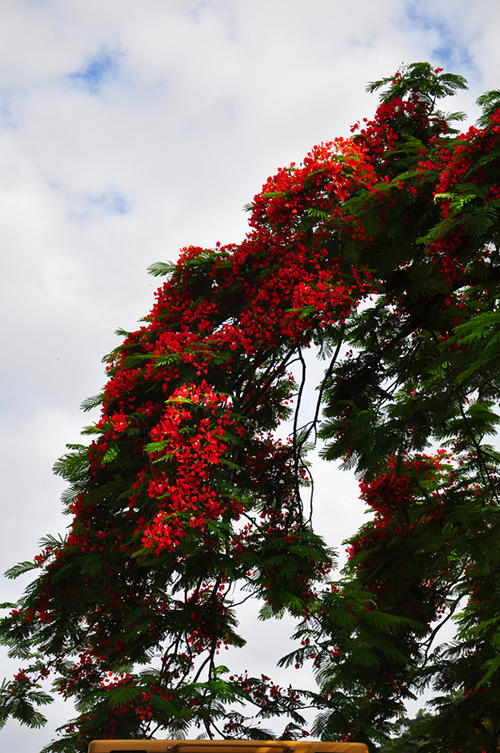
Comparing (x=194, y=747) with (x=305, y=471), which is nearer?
(x=194, y=747)

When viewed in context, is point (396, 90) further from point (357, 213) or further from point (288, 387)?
point (288, 387)

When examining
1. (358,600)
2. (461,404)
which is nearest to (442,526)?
(461,404)

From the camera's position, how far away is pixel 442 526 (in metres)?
9.99

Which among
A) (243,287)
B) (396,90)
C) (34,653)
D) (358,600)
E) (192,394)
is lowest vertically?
Result: (358,600)

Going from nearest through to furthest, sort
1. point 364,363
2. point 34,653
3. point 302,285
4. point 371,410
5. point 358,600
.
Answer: point 358,600, point 302,285, point 371,410, point 34,653, point 364,363

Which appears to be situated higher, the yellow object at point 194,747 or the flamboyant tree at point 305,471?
the flamboyant tree at point 305,471

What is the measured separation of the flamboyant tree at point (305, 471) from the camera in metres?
7.80

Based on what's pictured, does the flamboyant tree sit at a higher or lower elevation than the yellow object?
higher

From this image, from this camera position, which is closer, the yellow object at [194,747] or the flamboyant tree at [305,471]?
the yellow object at [194,747]

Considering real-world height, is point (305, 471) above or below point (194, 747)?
above

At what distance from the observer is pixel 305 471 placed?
36.2ft

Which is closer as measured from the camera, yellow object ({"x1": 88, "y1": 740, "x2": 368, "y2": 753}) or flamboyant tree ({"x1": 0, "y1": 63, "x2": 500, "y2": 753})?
yellow object ({"x1": 88, "y1": 740, "x2": 368, "y2": 753})

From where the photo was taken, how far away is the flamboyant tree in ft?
25.6

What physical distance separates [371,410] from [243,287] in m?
2.17
